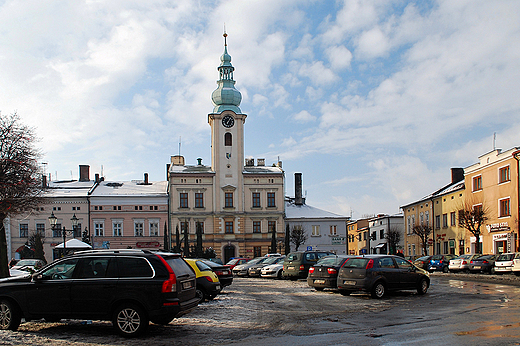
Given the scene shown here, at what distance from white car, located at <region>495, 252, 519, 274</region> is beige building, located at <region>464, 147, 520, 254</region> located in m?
10.2

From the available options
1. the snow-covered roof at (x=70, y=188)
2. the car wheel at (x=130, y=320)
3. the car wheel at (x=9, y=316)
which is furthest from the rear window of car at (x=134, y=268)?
the snow-covered roof at (x=70, y=188)

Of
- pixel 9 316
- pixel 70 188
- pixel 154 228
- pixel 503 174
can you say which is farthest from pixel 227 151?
pixel 9 316

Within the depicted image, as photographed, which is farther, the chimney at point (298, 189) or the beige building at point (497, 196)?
the chimney at point (298, 189)

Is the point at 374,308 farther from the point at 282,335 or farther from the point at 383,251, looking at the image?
the point at 383,251

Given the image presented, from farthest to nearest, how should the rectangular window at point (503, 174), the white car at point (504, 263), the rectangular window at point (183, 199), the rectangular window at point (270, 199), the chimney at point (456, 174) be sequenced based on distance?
the rectangular window at point (270, 199) → the rectangular window at point (183, 199) → the chimney at point (456, 174) → the rectangular window at point (503, 174) → the white car at point (504, 263)

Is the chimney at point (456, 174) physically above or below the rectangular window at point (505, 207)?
above

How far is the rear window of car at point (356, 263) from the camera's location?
61.2 ft

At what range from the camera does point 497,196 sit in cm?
4459

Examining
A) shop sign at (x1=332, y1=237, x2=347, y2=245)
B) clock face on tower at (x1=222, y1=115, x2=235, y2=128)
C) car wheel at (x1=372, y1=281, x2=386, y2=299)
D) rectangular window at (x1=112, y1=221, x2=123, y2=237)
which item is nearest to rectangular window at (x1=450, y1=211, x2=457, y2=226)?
shop sign at (x1=332, y1=237, x2=347, y2=245)

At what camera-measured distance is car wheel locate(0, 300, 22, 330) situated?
37.4ft

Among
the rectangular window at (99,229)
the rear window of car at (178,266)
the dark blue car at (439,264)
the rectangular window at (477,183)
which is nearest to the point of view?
the rear window of car at (178,266)

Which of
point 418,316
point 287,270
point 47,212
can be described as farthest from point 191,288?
point 47,212

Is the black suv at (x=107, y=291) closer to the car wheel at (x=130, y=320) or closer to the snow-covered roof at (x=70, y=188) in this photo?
the car wheel at (x=130, y=320)

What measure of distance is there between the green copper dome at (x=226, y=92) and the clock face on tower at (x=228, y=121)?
99cm
